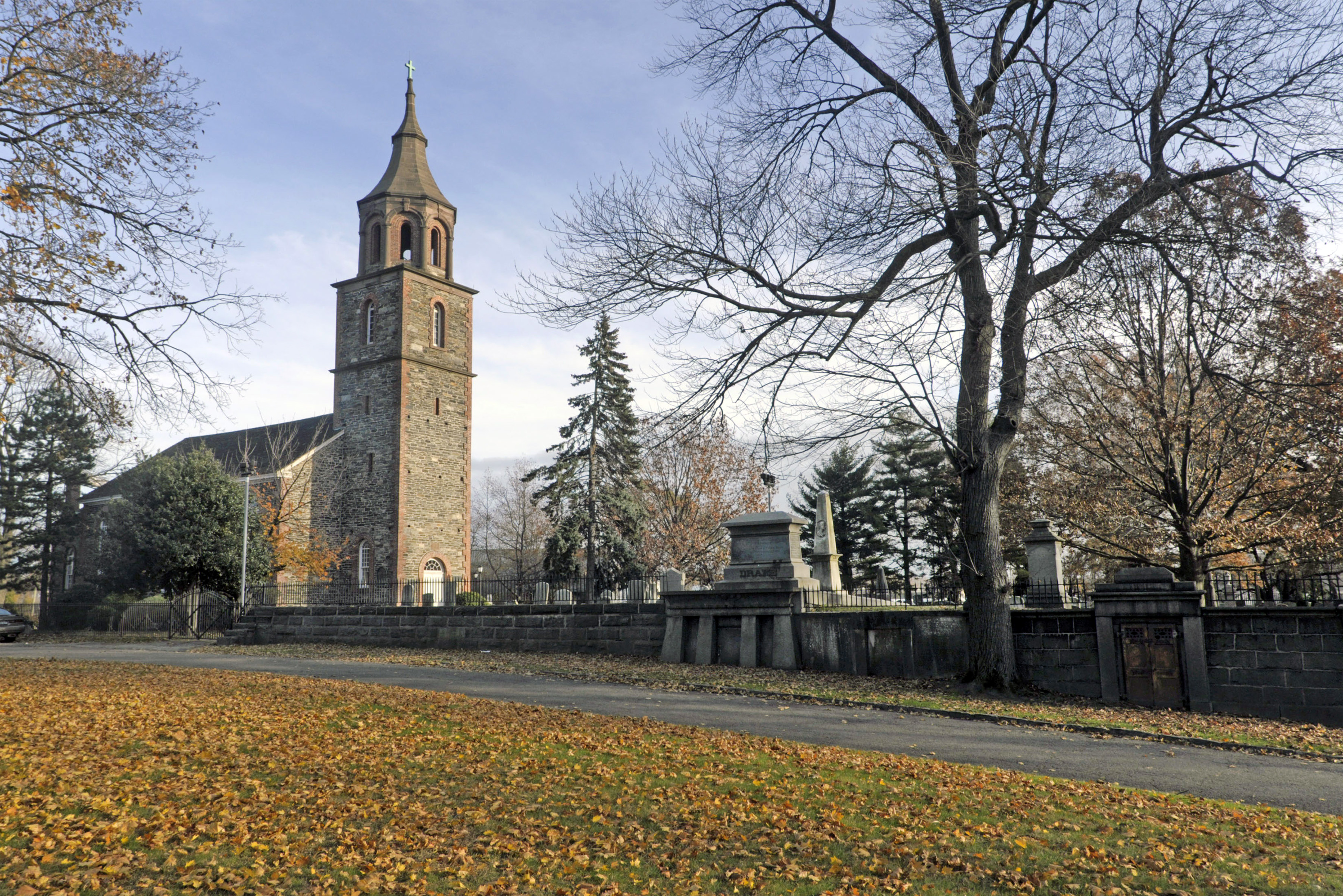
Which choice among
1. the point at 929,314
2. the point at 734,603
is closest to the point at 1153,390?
the point at 929,314

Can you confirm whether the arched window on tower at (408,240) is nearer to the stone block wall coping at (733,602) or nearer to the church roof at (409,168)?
the church roof at (409,168)

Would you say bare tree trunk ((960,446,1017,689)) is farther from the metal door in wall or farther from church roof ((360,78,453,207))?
church roof ((360,78,453,207))

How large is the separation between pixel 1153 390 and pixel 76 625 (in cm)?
3514

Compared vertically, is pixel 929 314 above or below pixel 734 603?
above

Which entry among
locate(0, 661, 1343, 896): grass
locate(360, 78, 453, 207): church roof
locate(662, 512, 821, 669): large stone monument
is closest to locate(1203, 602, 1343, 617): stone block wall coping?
locate(0, 661, 1343, 896): grass

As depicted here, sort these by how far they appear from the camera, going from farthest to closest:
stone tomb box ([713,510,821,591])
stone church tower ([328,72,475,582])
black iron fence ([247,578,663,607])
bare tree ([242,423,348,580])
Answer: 1. stone church tower ([328,72,475,582])
2. bare tree ([242,423,348,580])
3. black iron fence ([247,578,663,607])
4. stone tomb box ([713,510,821,591])

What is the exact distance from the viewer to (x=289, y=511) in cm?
3481

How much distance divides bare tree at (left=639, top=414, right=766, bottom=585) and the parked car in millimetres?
21051

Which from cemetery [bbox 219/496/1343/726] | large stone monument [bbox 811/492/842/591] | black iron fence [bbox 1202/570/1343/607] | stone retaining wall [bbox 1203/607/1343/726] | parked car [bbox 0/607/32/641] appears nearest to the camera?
stone retaining wall [bbox 1203/607/1343/726]

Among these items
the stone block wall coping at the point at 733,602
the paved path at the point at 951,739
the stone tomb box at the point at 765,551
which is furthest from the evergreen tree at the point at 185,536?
the stone tomb box at the point at 765,551

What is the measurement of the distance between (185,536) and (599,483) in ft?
47.5

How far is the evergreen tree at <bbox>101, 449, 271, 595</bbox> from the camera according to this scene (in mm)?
29969

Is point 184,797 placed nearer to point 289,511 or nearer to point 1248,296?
point 1248,296

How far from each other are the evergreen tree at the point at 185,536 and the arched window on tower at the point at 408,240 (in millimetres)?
11930
